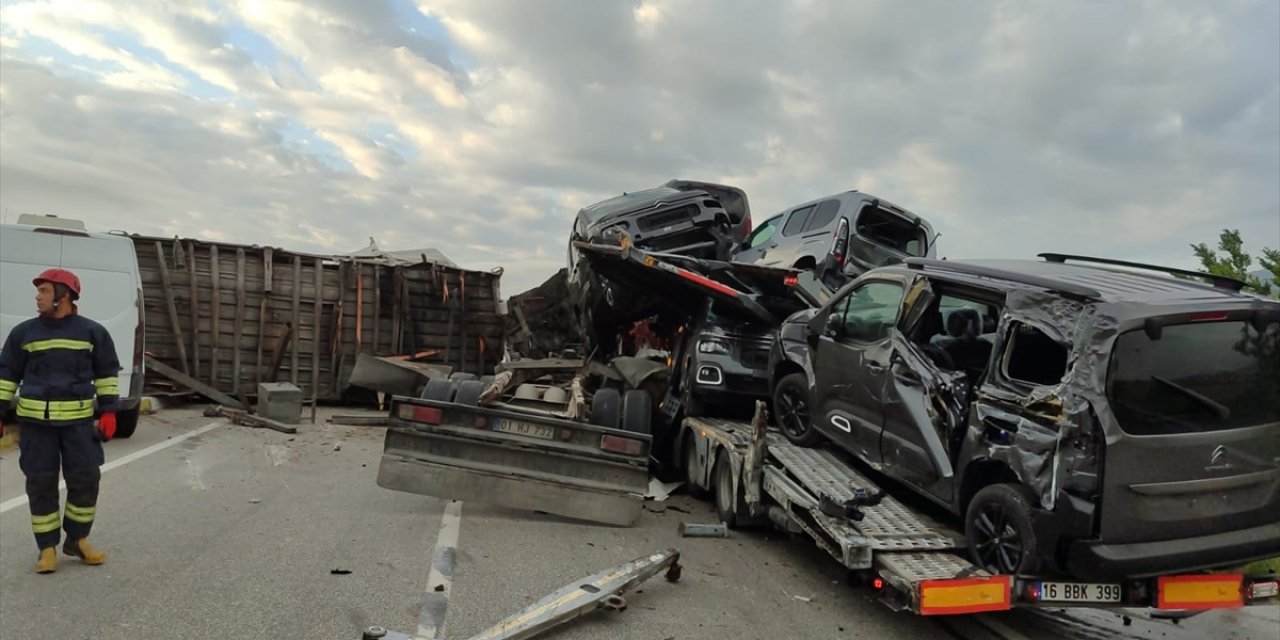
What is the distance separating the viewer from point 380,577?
16.0ft

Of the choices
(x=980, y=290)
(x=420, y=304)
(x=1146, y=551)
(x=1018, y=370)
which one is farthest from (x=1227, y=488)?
(x=420, y=304)

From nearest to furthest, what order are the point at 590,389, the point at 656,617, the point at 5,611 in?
the point at 5,611 → the point at 656,617 → the point at 590,389

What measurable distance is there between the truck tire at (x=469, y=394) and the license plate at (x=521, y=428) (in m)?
1.20

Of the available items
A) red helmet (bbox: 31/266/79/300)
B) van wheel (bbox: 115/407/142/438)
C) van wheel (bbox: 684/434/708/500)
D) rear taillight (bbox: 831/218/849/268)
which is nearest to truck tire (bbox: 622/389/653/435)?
van wheel (bbox: 684/434/708/500)

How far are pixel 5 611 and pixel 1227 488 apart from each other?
614 cm

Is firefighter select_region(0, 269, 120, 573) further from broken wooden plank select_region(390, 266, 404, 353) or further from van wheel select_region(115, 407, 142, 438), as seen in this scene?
broken wooden plank select_region(390, 266, 404, 353)

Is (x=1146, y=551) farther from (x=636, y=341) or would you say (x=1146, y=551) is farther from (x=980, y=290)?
(x=636, y=341)

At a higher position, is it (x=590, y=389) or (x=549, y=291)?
(x=549, y=291)

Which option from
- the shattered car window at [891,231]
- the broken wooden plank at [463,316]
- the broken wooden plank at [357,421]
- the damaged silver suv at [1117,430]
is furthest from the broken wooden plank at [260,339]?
the damaged silver suv at [1117,430]

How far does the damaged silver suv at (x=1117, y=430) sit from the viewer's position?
12.2 feet

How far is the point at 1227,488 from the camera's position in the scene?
385cm

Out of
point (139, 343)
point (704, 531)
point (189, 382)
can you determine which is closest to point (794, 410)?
point (704, 531)

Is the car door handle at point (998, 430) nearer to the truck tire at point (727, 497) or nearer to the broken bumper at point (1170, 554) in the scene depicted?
the broken bumper at point (1170, 554)

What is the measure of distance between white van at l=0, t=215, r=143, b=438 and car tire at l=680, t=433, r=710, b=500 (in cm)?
609
